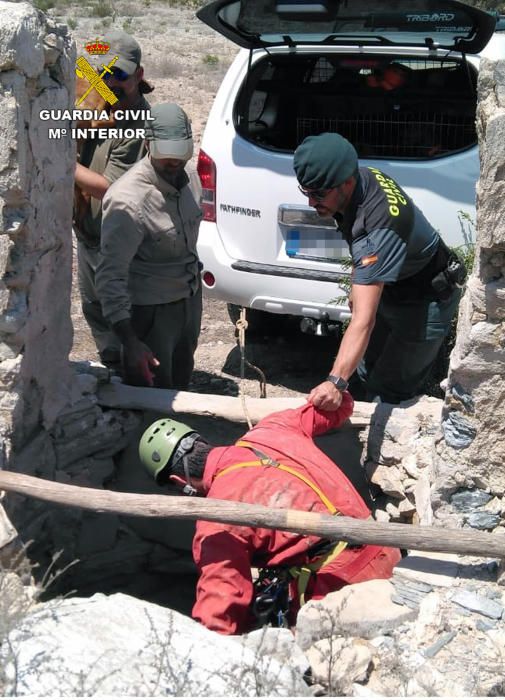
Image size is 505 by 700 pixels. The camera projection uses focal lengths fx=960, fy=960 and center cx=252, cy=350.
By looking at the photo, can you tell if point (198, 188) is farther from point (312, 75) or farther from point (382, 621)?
point (382, 621)

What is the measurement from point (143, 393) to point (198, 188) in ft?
3.90

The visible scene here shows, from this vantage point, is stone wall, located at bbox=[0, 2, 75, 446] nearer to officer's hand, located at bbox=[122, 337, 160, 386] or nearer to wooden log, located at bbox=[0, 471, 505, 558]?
officer's hand, located at bbox=[122, 337, 160, 386]

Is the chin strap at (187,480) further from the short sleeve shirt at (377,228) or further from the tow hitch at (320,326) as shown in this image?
the tow hitch at (320,326)

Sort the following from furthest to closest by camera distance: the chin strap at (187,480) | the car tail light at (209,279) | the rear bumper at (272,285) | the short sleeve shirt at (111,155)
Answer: the car tail light at (209,279) < the rear bumper at (272,285) < the short sleeve shirt at (111,155) < the chin strap at (187,480)

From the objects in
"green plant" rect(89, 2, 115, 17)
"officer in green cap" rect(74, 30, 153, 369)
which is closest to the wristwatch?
"officer in green cap" rect(74, 30, 153, 369)

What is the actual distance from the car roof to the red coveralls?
2522 mm

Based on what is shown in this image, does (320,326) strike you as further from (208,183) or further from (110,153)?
(110,153)

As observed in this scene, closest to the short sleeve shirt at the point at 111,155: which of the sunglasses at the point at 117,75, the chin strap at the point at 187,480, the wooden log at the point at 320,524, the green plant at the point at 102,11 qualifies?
the sunglasses at the point at 117,75

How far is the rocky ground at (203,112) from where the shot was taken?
686cm

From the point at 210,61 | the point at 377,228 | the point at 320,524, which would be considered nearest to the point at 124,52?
the point at 377,228

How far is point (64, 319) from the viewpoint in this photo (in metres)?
4.45

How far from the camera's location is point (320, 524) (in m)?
3.25

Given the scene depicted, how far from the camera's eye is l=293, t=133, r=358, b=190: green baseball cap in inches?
157

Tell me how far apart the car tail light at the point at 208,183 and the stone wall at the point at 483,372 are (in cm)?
289
